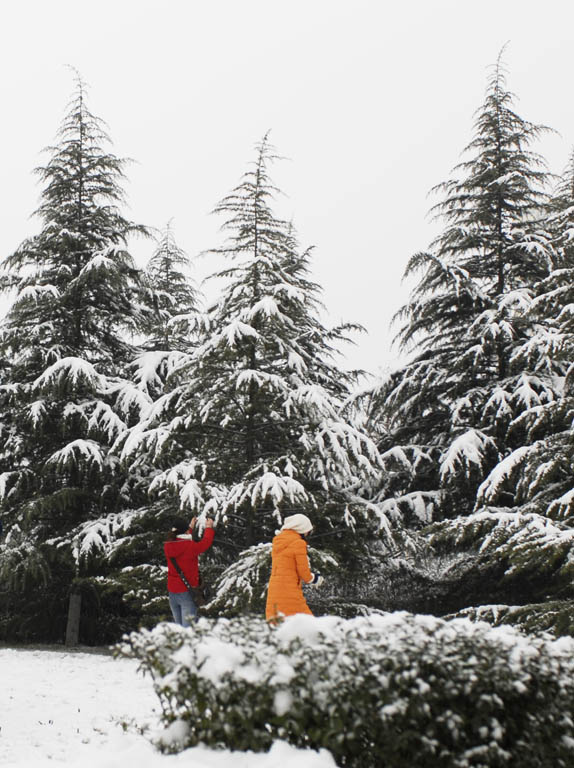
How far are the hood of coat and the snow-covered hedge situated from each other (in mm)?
3172

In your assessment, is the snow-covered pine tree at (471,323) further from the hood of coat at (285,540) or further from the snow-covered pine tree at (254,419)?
the hood of coat at (285,540)

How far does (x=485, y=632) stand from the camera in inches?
154

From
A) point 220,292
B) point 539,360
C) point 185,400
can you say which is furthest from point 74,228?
point 539,360

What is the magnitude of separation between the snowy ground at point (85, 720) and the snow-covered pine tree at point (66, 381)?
101 inches

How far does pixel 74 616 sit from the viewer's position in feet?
43.4

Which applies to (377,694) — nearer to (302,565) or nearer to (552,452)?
(302,565)

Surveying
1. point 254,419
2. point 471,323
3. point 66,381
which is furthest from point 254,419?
point 471,323

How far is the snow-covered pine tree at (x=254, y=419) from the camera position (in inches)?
427

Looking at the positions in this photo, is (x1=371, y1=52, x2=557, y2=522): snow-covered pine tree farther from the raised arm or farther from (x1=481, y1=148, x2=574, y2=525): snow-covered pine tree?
the raised arm

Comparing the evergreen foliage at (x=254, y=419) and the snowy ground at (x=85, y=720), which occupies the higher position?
the evergreen foliage at (x=254, y=419)

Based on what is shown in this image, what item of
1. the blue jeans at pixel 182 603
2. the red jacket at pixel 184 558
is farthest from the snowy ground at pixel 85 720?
the red jacket at pixel 184 558

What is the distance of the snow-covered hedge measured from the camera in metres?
3.32

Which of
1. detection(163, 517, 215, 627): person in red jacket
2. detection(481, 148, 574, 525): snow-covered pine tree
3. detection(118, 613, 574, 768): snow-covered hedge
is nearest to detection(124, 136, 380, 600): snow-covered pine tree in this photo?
detection(163, 517, 215, 627): person in red jacket

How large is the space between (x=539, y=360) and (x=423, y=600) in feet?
17.7
